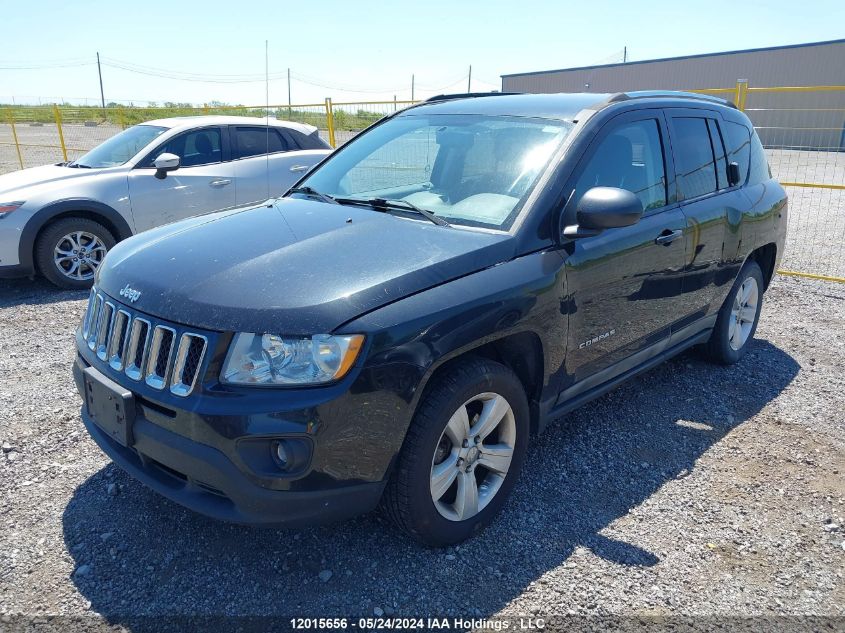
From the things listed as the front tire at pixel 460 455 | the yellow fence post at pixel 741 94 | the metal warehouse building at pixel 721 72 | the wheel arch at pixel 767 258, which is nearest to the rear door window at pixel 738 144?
the wheel arch at pixel 767 258

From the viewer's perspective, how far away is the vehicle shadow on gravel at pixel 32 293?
643 cm

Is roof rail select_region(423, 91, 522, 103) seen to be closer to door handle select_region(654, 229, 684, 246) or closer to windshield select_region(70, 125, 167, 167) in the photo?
door handle select_region(654, 229, 684, 246)

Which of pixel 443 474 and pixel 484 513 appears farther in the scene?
pixel 484 513

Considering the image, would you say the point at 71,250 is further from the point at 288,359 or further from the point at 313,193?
the point at 288,359

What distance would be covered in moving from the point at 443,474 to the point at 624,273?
146cm

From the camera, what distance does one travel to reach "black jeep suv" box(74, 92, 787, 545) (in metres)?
2.32

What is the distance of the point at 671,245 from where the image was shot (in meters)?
3.70

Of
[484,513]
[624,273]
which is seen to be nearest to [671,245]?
[624,273]

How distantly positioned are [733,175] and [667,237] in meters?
1.24

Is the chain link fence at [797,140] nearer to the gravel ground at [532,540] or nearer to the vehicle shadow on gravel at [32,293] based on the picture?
the vehicle shadow on gravel at [32,293]

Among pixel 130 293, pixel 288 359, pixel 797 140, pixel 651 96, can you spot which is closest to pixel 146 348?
pixel 130 293

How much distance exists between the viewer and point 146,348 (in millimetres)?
2504

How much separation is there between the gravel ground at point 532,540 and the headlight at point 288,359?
0.94m

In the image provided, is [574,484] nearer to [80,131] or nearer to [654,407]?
[654,407]
